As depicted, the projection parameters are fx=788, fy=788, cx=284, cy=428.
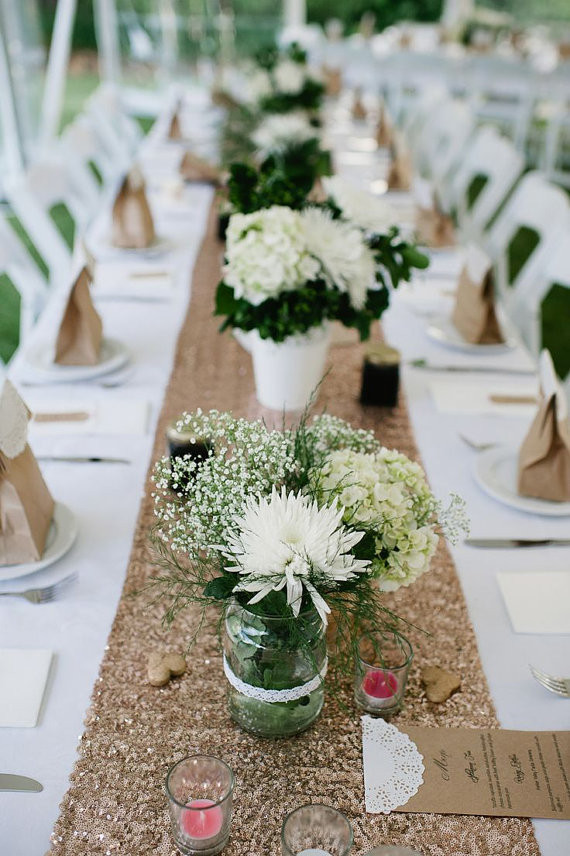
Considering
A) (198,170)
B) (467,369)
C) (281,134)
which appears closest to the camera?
(467,369)

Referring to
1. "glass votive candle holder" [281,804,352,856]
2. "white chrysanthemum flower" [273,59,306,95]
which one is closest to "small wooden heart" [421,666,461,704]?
"glass votive candle holder" [281,804,352,856]

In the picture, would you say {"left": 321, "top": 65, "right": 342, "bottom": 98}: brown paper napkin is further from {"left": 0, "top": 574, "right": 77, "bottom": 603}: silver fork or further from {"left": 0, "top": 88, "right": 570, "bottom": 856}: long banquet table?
{"left": 0, "top": 574, "right": 77, "bottom": 603}: silver fork

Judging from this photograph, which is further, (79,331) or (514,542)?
(79,331)

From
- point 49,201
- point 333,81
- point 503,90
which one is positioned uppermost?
point 49,201

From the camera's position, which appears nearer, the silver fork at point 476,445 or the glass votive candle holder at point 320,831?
the glass votive candle holder at point 320,831

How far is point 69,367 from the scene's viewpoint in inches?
72.1

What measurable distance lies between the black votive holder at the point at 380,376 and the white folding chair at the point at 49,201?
125cm

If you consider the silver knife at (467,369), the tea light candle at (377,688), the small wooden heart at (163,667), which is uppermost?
the tea light candle at (377,688)

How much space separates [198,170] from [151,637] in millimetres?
2981

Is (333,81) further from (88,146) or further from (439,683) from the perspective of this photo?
(439,683)

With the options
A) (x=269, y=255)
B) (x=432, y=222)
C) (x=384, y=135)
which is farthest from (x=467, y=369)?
(x=384, y=135)

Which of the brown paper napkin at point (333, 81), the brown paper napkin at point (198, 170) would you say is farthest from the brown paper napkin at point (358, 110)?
the brown paper napkin at point (198, 170)

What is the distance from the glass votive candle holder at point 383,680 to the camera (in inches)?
38.6

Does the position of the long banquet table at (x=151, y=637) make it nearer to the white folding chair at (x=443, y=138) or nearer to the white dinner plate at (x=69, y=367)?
the white dinner plate at (x=69, y=367)
